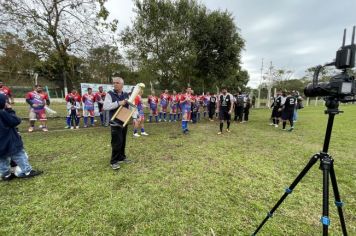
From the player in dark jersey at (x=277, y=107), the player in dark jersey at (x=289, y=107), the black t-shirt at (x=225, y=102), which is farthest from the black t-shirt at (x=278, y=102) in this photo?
the black t-shirt at (x=225, y=102)

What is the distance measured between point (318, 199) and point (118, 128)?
4196mm

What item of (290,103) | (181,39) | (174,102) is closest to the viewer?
(290,103)

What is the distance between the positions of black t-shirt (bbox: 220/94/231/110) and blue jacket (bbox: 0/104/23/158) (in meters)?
6.99

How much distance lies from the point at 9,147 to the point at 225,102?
285 inches

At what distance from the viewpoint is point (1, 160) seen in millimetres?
3643

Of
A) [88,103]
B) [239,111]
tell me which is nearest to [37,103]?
[88,103]

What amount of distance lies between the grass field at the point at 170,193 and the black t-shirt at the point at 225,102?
8.86 ft

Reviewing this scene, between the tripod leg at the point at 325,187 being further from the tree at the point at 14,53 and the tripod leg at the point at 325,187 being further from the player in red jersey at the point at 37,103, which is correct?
the tree at the point at 14,53

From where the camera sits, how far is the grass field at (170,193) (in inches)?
99.9

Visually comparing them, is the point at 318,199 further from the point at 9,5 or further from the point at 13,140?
the point at 9,5

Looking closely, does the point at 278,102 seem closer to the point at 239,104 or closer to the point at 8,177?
the point at 239,104

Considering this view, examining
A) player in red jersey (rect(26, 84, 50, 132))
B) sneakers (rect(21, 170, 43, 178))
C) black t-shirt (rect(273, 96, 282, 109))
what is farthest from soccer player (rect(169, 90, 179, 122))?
sneakers (rect(21, 170, 43, 178))

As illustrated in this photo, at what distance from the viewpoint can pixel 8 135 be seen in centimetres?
353

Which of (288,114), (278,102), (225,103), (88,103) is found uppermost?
(278,102)
